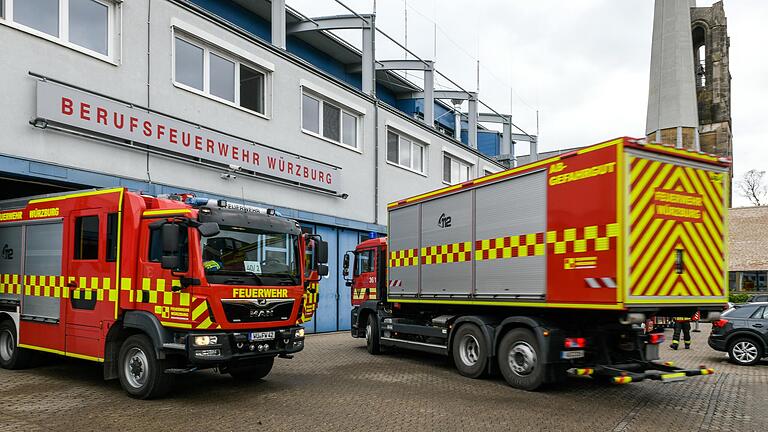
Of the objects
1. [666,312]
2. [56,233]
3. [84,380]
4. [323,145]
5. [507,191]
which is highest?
[323,145]

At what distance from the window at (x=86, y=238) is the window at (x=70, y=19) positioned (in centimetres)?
411

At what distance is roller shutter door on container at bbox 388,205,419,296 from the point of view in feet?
39.1

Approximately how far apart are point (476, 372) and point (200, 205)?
5.08m

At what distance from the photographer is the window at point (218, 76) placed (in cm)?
1320

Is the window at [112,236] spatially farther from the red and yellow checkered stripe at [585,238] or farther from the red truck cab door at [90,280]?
the red and yellow checkered stripe at [585,238]

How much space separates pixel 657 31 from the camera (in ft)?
125

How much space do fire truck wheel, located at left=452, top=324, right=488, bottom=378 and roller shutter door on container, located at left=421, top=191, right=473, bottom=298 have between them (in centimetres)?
66

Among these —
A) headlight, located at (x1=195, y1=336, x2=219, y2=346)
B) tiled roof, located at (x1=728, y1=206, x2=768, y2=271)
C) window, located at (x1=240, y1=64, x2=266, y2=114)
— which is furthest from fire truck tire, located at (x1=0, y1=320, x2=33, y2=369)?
tiled roof, located at (x1=728, y1=206, x2=768, y2=271)

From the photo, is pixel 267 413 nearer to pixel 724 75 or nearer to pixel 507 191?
pixel 507 191

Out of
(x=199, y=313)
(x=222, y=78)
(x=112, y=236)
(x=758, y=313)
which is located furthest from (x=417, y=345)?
(x=222, y=78)

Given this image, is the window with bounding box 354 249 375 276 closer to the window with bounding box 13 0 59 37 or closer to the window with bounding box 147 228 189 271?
the window with bounding box 147 228 189 271

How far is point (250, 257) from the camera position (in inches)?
316

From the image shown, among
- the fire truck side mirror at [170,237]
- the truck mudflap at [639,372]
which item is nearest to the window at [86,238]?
the fire truck side mirror at [170,237]

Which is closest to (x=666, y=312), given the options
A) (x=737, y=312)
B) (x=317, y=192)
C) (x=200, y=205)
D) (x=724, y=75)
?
(x=737, y=312)
